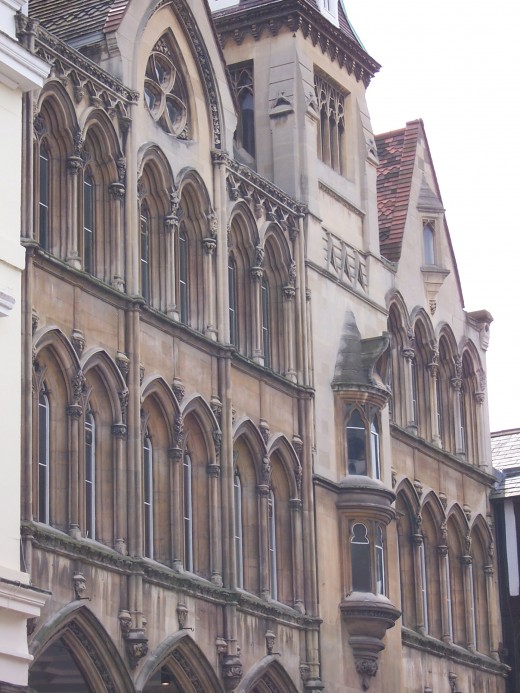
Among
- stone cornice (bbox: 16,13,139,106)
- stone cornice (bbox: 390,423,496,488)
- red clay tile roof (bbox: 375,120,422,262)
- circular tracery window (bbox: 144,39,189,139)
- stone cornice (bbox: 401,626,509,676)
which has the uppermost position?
red clay tile roof (bbox: 375,120,422,262)

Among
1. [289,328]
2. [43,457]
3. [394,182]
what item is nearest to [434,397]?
[394,182]

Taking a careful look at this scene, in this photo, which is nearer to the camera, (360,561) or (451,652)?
(360,561)

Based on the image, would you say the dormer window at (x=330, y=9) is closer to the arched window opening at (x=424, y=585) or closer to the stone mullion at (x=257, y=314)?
the stone mullion at (x=257, y=314)

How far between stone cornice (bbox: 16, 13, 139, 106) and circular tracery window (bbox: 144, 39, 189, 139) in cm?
149

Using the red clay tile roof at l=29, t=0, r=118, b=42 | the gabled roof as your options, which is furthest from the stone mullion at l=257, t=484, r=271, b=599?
the gabled roof

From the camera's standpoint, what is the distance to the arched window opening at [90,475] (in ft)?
129

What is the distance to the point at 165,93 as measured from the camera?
44.7m

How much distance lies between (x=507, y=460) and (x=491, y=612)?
6265mm

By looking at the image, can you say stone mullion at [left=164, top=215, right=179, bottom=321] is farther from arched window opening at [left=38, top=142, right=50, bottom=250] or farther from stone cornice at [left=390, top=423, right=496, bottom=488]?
stone cornice at [left=390, top=423, right=496, bottom=488]

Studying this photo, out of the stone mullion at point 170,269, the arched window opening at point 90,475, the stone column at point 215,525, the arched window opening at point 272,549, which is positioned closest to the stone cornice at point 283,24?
the stone mullion at point 170,269

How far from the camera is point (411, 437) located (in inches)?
2106

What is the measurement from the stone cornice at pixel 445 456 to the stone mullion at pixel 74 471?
15.0 metres

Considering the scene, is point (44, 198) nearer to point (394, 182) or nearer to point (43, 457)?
point (43, 457)

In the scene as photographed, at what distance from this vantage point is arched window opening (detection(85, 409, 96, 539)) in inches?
1544
